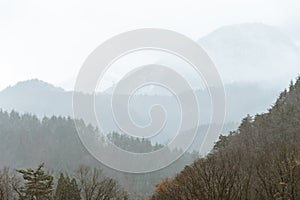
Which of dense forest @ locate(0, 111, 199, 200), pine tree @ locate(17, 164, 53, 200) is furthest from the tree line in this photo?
dense forest @ locate(0, 111, 199, 200)

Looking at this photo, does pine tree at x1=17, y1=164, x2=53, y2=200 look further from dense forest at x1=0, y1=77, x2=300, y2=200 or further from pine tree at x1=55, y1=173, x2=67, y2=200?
pine tree at x1=55, y1=173, x2=67, y2=200

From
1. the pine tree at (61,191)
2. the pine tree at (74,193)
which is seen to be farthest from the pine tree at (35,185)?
the pine tree at (74,193)

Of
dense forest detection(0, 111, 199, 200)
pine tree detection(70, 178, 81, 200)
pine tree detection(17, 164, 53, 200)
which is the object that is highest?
dense forest detection(0, 111, 199, 200)

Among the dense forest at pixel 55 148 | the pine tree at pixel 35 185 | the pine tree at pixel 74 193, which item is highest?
the dense forest at pixel 55 148

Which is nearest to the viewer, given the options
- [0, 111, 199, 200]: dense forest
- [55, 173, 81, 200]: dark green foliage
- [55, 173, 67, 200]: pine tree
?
[55, 173, 67, 200]: pine tree

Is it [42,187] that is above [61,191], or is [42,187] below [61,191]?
below

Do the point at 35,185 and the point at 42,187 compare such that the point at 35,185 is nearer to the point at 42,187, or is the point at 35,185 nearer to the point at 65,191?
the point at 42,187

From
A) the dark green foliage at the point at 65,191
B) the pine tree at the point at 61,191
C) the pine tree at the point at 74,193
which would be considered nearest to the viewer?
the pine tree at the point at 61,191

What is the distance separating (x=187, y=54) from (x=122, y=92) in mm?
9865

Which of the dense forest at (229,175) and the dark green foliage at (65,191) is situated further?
the dark green foliage at (65,191)

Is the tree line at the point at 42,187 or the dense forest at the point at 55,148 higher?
the dense forest at the point at 55,148

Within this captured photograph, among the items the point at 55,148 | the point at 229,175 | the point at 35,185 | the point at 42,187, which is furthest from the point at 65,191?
the point at 55,148

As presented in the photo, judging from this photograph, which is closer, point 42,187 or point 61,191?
point 42,187

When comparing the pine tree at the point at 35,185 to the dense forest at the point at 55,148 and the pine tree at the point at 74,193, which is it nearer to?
the pine tree at the point at 74,193
